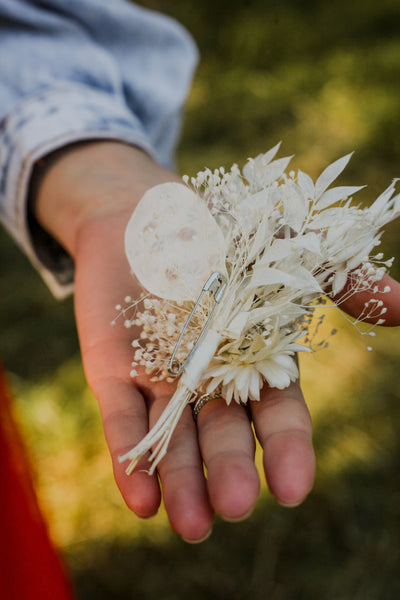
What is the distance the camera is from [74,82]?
1.33 metres

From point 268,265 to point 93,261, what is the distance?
0.42 m

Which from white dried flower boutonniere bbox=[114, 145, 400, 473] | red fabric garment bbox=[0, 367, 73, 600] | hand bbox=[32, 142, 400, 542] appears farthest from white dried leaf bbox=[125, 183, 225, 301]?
red fabric garment bbox=[0, 367, 73, 600]

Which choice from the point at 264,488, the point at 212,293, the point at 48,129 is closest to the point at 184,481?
the point at 212,293

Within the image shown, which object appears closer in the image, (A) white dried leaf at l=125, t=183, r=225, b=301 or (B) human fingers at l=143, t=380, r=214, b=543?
(B) human fingers at l=143, t=380, r=214, b=543

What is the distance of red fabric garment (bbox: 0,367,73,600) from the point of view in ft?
3.05

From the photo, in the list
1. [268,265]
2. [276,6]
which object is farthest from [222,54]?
[268,265]

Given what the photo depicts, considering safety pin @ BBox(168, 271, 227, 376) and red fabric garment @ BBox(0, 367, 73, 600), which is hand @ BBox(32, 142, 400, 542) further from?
red fabric garment @ BBox(0, 367, 73, 600)

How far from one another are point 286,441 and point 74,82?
102cm

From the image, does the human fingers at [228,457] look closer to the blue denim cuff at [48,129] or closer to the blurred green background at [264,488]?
the blue denim cuff at [48,129]

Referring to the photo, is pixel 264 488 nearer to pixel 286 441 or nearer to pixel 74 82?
pixel 286 441

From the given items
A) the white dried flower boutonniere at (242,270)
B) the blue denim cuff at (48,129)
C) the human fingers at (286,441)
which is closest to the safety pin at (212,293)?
the white dried flower boutonniere at (242,270)

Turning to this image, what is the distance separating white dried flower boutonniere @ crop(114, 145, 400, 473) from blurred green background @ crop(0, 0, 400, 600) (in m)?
0.92

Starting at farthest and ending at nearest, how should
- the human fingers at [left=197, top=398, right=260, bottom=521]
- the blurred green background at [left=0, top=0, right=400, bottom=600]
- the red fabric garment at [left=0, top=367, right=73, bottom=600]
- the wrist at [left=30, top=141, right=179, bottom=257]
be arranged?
the blurred green background at [left=0, top=0, right=400, bottom=600]
the wrist at [left=30, top=141, right=179, bottom=257]
the red fabric garment at [left=0, top=367, right=73, bottom=600]
the human fingers at [left=197, top=398, right=260, bottom=521]

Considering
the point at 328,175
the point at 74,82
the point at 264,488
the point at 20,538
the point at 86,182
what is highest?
the point at 328,175
